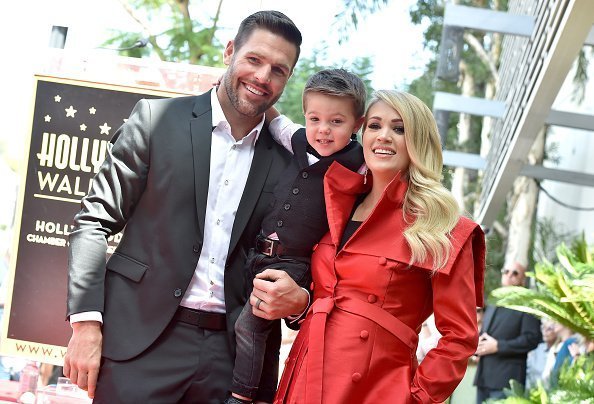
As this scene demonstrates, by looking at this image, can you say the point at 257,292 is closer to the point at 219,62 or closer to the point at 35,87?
the point at 35,87

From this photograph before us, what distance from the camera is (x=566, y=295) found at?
6.75 metres

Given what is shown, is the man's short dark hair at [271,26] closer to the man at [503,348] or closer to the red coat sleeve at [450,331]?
the red coat sleeve at [450,331]

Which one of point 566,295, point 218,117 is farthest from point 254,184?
point 566,295

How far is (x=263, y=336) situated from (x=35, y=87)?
247cm

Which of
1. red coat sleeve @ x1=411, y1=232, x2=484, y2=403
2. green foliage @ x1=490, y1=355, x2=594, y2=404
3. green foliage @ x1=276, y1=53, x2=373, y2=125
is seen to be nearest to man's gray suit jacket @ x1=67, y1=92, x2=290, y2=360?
red coat sleeve @ x1=411, y1=232, x2=484, y2=403

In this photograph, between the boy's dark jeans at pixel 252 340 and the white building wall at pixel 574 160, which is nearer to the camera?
the boy's dark jeans at pixel 252 340

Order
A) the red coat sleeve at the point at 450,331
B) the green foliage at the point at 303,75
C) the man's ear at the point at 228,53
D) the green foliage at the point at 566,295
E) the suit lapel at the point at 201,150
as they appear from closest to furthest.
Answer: the red coat sleeve at the point at 450,331
the suit lapel at the point at 201,150
the man's ear at the point at 228,53
the green foliage at the point at 566,295
the green foliage at the point at 303,75

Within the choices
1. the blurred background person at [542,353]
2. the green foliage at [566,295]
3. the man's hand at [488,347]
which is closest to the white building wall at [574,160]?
the blurred background person at [542,353]

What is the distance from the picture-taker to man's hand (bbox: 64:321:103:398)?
369 cm

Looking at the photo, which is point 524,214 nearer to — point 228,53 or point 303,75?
point 303,75

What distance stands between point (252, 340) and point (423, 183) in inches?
32.6

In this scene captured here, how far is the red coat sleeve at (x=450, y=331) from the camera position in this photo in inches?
142

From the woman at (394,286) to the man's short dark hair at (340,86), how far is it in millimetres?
171

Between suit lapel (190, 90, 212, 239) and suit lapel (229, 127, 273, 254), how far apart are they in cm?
13
